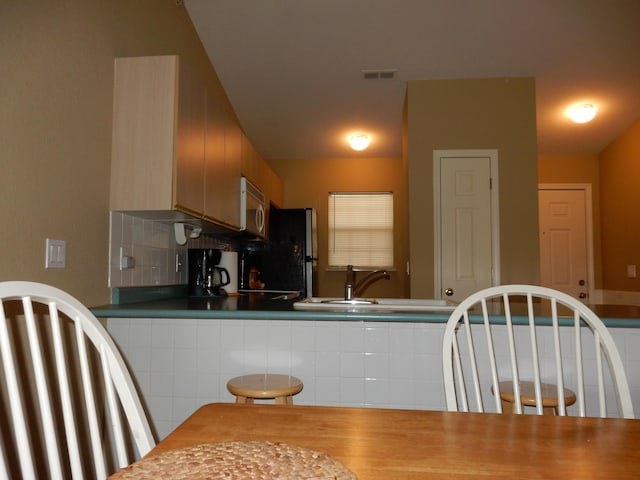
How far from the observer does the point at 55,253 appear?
170 cm

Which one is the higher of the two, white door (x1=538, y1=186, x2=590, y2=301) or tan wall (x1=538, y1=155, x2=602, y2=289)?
tan wall (x1=538, y1=155, x2=602, y2=289)

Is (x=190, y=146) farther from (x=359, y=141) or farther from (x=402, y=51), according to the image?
(x=359, y=141)

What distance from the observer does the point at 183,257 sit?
9.83ft

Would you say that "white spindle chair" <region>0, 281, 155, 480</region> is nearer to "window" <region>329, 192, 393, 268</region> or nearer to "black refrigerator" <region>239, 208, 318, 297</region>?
"black refrigerator" <region>239, 208, 318, 297</region>

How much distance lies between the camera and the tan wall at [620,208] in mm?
Answer: 4461

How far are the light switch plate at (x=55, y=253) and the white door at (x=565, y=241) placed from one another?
4.87m

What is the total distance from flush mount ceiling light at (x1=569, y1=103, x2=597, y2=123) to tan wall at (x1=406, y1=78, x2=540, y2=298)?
691 millimetres

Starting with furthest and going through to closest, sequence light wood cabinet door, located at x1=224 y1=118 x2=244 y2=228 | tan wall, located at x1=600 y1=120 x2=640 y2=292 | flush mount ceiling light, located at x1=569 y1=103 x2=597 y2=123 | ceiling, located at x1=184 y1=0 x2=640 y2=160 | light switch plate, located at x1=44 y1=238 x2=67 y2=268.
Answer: tan wall, located at x1=600 y1=120 x2=640 y2=292 < flush mount ceiling light, located at x1=569 y1=103 x2=597 y2=123 < ceiling, located at x1=184 y1=0 x2=640 y2=160 < light wood cabinet door, located at x1=224 y1=118 x2=244 y2=228 < light switch plate, located at x1=44 y1=238 x2=67 y2=268

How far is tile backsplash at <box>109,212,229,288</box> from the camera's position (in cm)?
218

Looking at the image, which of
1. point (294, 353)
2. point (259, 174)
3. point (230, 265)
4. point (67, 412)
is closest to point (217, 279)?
point (230, 265)

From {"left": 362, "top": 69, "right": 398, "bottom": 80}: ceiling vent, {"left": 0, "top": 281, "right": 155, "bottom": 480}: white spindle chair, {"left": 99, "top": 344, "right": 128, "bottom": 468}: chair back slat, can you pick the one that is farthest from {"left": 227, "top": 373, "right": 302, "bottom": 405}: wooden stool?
{"left": 362, "top": 69, "right": 398, "bottom": 80}: ceiling vent

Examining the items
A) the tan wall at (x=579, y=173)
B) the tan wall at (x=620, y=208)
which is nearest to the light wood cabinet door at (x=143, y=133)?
A: the tan wall at (x=620, y=208)

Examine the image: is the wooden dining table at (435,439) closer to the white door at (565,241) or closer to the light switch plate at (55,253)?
the light switch plate at (55,253)

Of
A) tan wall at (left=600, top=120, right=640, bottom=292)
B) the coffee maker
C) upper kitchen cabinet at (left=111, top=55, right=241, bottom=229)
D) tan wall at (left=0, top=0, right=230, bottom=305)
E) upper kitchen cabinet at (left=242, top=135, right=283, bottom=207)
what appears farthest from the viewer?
tan wall at (left=600, top=120, right=640, bottom=292)
